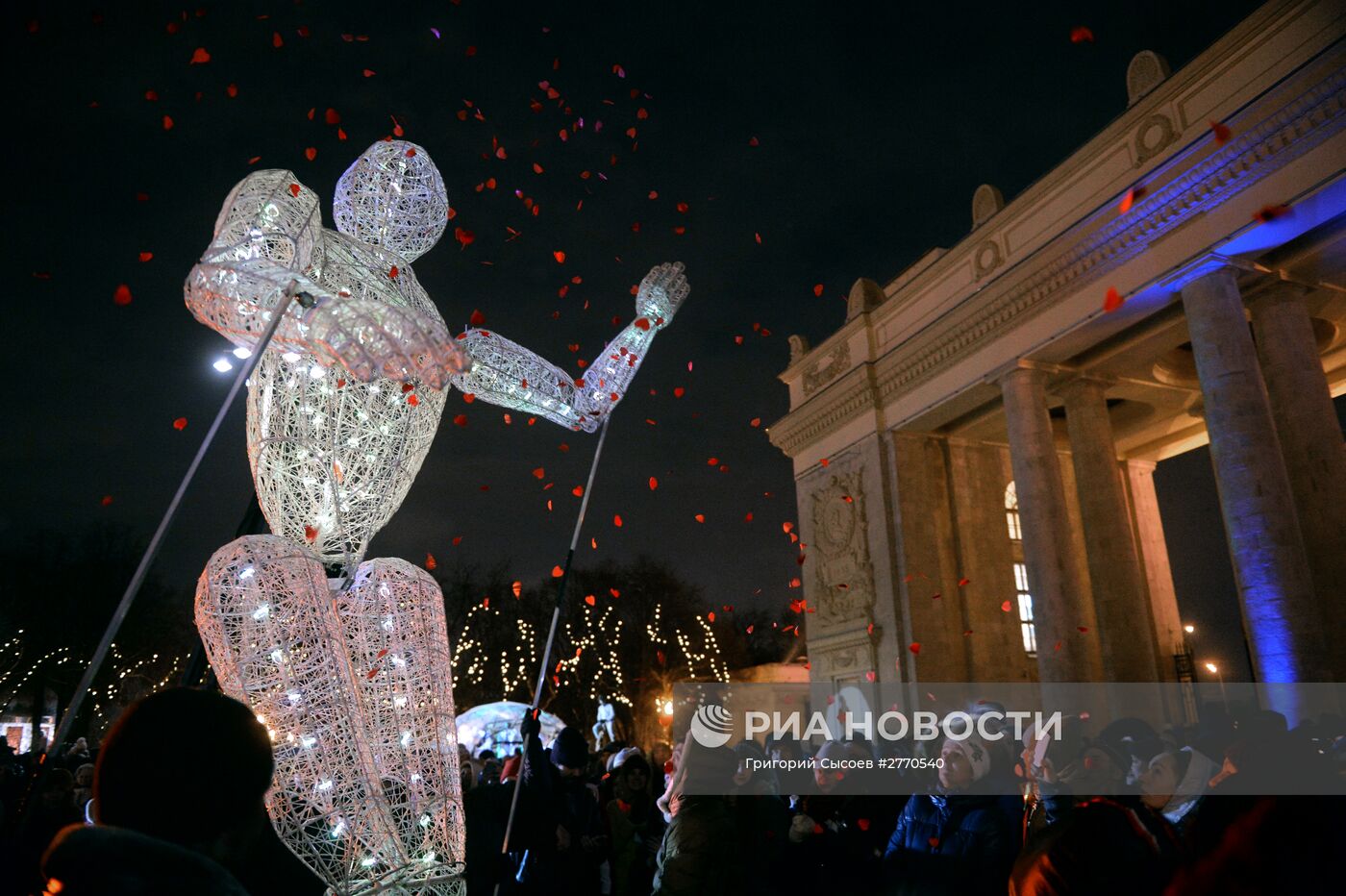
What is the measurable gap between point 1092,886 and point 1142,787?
2257mm

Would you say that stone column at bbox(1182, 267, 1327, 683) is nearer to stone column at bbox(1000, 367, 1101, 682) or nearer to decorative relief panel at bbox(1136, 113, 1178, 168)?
decorative relief panel at bbox(1136, 113, 1178, 168)

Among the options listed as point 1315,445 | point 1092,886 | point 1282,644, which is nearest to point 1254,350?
point 1315,445

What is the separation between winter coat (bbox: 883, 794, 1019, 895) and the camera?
4.22m

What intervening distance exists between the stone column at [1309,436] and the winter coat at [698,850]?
12.4m

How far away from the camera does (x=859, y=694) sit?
21016mm

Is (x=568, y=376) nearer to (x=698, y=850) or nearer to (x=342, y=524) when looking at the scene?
(x=342, y=524)

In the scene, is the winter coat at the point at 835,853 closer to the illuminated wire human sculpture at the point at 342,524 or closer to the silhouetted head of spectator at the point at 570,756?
the silhouetted head of spectator at the point at 570,756

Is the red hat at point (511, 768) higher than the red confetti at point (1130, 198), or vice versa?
the red confetti at point (1130, 198)

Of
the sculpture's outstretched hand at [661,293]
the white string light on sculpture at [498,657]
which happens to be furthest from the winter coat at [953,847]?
the white string light on sculpture at [498,657]

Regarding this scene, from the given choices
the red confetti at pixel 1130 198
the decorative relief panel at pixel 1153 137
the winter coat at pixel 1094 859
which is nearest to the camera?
the winter coat at pixel 1094 859

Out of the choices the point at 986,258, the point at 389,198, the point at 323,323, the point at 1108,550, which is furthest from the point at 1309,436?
the point at 323,323

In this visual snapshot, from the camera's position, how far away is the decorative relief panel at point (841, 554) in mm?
22016

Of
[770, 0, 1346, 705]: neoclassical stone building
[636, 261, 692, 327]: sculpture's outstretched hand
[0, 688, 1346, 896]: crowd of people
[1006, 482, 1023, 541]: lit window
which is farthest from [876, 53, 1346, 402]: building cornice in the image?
[636, 261, 692, 327]: sculpture's outstretched hand

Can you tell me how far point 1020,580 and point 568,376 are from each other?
20.3 metres
